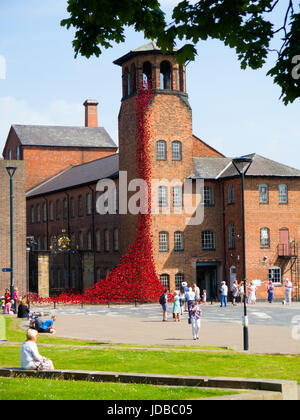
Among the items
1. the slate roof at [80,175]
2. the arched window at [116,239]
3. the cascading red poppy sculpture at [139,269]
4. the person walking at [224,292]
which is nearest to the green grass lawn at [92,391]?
the person walking at [224,292]

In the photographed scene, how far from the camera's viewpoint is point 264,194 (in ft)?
171

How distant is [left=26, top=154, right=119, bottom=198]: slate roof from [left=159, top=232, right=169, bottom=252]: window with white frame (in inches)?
291

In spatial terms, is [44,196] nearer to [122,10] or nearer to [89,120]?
[89,120]

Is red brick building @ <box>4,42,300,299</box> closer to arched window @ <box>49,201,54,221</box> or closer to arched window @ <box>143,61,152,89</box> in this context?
arched window @ <box>143,61,152,89</box>

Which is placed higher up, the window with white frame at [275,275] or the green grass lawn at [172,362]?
the window with white frame at [275,275]

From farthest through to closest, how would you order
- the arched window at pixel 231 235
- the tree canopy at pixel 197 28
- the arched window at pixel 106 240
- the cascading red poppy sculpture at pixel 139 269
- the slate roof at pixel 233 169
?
1. the arched window at pixel 106 240
2. the arched window at pixel 231 235
3. the slate roof at pixel 233 169
4. the cascading red poppy sculpture at pixel 139 269
5. the tree canopy at pixel 197 28

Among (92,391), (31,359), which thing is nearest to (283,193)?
(31,359)

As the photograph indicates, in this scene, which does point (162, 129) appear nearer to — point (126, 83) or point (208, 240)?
point (126, 83)

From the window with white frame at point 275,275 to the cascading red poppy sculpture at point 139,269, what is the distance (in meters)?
8.92

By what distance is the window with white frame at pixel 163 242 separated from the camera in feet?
169

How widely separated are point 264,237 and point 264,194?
3.37 meters

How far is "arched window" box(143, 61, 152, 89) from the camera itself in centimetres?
5147

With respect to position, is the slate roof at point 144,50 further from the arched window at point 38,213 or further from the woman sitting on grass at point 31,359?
the woman sitting on grass at point 31,359

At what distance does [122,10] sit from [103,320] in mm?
26442
